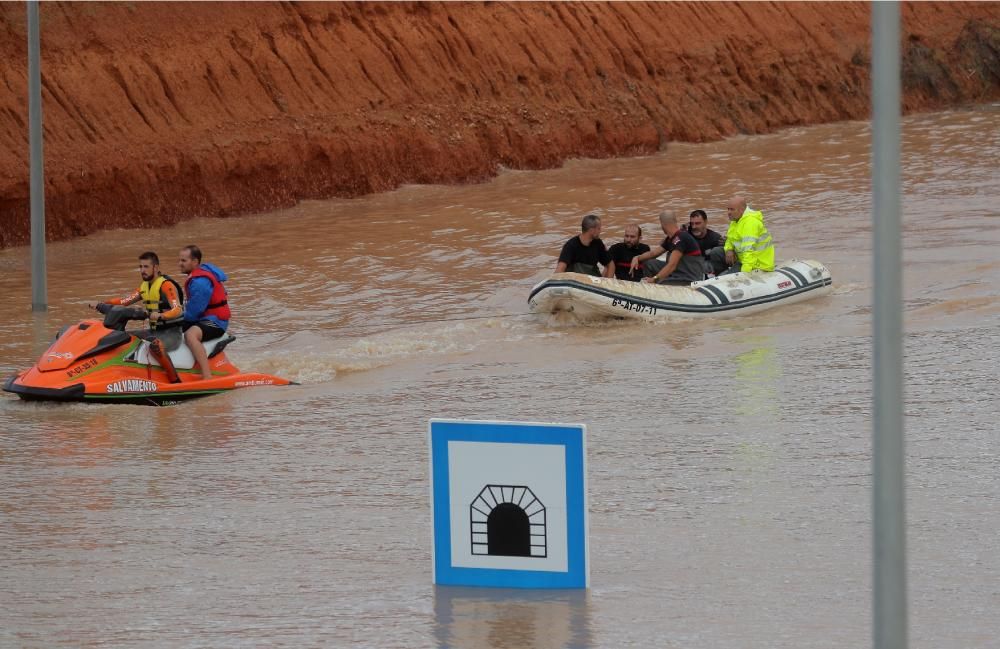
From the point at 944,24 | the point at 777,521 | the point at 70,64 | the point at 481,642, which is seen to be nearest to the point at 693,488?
the point at 777,521

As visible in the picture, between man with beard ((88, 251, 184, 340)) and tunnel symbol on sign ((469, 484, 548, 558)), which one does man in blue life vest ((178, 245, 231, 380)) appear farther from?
tunnel symbol on sign ((469, 484, 548, 558))

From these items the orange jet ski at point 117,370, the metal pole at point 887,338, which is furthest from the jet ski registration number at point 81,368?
the metal pole at point 887,338

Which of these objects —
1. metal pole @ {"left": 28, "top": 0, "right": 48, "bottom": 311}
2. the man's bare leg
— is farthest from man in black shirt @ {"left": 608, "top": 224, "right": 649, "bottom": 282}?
metal pole @ {"left": 28, "top": 0, "right": 48, "bottom": 311}

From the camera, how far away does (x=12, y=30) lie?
24.5 metres

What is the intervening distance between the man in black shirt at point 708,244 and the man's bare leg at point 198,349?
612cm

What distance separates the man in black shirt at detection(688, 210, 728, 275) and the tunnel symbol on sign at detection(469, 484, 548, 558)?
9.89 metres

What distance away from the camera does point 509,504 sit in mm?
7758

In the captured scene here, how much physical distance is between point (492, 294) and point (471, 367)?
171 inches

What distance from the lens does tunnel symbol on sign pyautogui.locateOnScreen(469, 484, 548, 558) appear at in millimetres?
7723

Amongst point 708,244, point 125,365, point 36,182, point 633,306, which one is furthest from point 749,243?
point 36,182

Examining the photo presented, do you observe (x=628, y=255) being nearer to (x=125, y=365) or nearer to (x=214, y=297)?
(x=214, y=297)

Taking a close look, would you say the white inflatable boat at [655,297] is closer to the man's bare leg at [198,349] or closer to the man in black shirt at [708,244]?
the man in black shirt at [708,244]

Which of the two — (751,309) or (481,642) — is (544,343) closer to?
(751,309)

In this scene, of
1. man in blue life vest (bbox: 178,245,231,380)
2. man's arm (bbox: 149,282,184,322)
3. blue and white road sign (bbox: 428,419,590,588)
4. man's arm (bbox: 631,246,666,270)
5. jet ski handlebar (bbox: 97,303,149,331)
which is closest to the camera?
blue and white road sign (bbox: 428,419,590,588)
